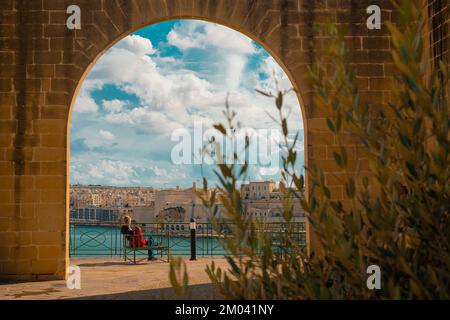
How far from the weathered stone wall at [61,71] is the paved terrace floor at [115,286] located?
57cm

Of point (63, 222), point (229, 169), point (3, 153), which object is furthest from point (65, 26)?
point (229, 169)

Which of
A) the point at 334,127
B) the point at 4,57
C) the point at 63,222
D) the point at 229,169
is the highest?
the point at 4,57

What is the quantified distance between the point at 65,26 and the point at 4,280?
132 inches

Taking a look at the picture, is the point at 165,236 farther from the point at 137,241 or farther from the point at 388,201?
the point at 388,201

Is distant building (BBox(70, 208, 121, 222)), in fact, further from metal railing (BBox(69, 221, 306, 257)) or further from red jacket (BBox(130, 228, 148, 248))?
red jacket (BBox(130, 228, 148, 248))

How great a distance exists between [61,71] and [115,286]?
286 cm

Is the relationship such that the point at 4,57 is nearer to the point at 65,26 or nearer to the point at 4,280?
the point at 65,26

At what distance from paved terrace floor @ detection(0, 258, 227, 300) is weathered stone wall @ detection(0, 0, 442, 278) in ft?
1.87

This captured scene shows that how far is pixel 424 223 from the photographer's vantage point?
1.69 m

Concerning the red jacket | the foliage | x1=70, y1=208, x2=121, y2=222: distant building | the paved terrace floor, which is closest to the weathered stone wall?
the paved terrace floor

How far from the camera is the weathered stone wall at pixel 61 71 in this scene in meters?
6.78

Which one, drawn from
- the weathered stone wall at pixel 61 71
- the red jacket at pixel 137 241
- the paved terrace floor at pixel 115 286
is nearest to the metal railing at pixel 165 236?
the red jacket at pixel 137 241

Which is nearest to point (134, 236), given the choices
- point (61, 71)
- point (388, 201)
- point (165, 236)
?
point (165, 236)

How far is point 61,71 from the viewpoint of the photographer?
6926 mm
